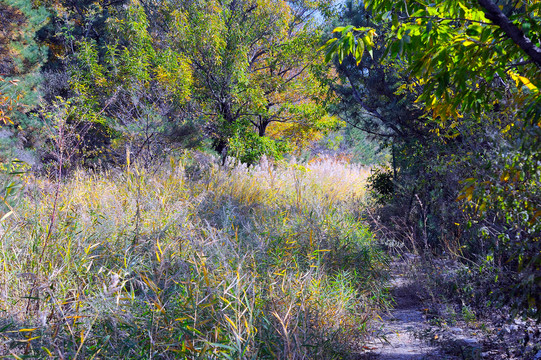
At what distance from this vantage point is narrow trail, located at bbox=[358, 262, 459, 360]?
3320 mm

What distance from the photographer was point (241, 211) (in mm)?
5656

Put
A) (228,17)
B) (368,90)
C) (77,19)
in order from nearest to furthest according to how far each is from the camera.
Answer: (368,90) < (228,17) < (77,19)

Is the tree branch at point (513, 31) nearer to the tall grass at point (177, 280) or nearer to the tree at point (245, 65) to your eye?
the tall grass at point (177, 280)

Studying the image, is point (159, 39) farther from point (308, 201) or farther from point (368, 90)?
point (308, 201)

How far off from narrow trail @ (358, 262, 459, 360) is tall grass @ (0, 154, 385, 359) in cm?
21

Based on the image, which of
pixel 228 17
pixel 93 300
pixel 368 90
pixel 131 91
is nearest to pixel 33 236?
pixel 93 300

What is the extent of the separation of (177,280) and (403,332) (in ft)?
7.26

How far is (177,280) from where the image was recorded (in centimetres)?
298

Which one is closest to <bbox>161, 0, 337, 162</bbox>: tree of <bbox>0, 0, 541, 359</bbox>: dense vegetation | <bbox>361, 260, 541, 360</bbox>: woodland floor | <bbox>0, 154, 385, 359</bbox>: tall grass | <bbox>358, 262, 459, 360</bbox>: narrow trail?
<bbox>0, 0, 541, 359</bbox>: dense vegetation

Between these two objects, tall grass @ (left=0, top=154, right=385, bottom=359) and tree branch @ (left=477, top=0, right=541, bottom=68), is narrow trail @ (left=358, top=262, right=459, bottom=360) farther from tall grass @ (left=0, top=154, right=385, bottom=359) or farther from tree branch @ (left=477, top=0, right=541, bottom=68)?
tree branch @ (left=477, top=0, right=541, bottom=68)

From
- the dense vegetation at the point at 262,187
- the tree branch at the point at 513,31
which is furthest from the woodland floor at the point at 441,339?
the tree branch at the point at 513,31

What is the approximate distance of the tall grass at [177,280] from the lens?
2.40 metres

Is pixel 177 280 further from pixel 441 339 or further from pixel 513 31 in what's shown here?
pixel 513 31

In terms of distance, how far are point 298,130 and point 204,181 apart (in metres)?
7.85
